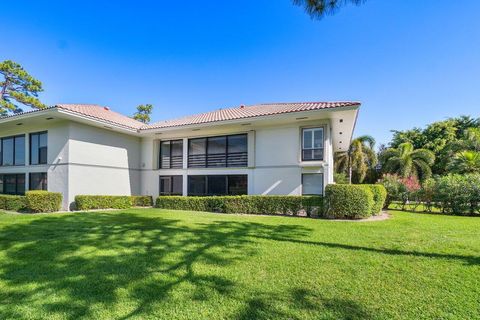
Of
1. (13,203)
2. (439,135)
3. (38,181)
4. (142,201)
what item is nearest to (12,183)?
(38,181)

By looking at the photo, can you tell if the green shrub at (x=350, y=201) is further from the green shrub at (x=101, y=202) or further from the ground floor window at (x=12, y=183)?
the ground floor window at (x=12, y=183)

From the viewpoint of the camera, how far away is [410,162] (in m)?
27.5

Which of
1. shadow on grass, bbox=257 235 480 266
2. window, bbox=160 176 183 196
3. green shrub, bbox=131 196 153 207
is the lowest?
green shrub, bbox=131 196 153 207

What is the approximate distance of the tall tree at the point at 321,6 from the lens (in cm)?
506

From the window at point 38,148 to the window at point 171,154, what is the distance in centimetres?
700

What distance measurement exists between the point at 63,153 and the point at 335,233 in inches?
587

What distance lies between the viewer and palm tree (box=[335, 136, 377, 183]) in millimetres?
30109

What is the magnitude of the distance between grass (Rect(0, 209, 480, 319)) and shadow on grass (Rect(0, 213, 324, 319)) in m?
0.02

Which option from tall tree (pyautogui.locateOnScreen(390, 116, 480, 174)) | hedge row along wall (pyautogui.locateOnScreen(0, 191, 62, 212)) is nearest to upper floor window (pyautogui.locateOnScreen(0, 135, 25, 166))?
hedge row along wall (pyautogui.locateOnScreen(0, 191, 62, 212))

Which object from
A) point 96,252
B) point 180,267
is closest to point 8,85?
point 96,252

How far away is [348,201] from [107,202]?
13.3m

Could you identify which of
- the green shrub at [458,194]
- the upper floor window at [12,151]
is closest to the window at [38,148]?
the upper floor window at [12,151]

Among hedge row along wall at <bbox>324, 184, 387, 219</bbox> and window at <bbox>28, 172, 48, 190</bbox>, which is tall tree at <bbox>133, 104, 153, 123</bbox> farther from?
hedge row along wall at <bbox>324, 184, 387, 219</bbox>

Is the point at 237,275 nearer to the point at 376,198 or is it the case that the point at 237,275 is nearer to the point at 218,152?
the point at 376,198
